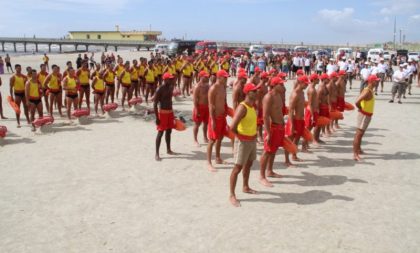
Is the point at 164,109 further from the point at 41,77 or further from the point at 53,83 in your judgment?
the point at 41,77

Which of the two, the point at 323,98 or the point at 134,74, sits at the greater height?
the point at 134,74

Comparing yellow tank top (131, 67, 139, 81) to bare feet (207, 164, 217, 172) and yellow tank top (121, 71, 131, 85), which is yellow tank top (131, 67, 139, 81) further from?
bare feet (207, 164, 217, 172)

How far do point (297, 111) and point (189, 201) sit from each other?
308 centimetres

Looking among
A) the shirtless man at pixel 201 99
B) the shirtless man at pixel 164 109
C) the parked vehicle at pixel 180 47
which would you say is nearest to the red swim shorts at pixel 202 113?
the shirtless man at pixel 201 99

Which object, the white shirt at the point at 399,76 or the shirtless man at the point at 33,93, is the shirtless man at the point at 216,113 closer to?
the shirtless man at the point at 33,93

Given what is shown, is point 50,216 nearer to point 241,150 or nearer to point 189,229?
point 189,229

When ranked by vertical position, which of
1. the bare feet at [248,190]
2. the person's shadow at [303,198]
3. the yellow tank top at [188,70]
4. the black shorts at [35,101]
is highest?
the yellow tank top at [188,70]

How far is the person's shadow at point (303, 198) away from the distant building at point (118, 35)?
9782 cm

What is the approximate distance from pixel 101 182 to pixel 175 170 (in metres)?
1.46

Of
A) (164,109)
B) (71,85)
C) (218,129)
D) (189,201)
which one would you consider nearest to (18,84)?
(71,85)

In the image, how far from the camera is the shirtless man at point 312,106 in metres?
8.45

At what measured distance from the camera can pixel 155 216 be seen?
5457 millimetres

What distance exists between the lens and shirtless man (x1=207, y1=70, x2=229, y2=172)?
7398 millimetres

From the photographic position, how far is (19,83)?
11.3 m
